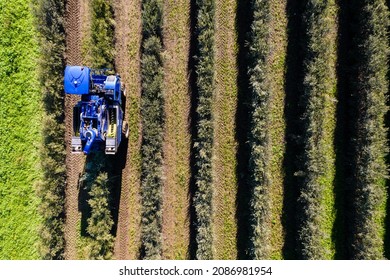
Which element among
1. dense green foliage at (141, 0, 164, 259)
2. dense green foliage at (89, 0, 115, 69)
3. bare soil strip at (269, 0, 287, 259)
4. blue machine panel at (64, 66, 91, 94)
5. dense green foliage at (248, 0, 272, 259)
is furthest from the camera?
bare soil strip at (269, 0, 287, 259)

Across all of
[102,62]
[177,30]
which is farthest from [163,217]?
[177,30]

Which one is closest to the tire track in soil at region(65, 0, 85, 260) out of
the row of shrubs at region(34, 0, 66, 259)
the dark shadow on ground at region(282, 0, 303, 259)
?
the row of shrubs at region(34, 0, 66, 259)

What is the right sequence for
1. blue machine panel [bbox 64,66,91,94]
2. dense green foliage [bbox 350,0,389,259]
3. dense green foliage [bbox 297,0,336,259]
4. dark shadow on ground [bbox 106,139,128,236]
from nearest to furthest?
blue machine panel [bbox 64,66,91,94]
dense green foliage [bbox 350,0,389,259]
dense green foliage [bbox 297,0,336,259]
dark shadow on ground [bbox 106,139,128,236]

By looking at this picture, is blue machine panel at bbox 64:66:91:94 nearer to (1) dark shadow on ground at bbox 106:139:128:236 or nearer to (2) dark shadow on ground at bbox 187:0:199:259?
(1) dark shadow on ground at bbox 106:139:128:236

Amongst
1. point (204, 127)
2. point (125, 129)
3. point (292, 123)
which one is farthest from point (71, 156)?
point (292, 123)

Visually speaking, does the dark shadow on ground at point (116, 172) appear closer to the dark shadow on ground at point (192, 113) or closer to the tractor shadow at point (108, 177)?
the tractor shadow at point (108, 177)

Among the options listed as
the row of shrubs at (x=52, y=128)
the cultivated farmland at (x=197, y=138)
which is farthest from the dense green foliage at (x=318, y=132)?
the row of shrubs at (x=52, y=128)
